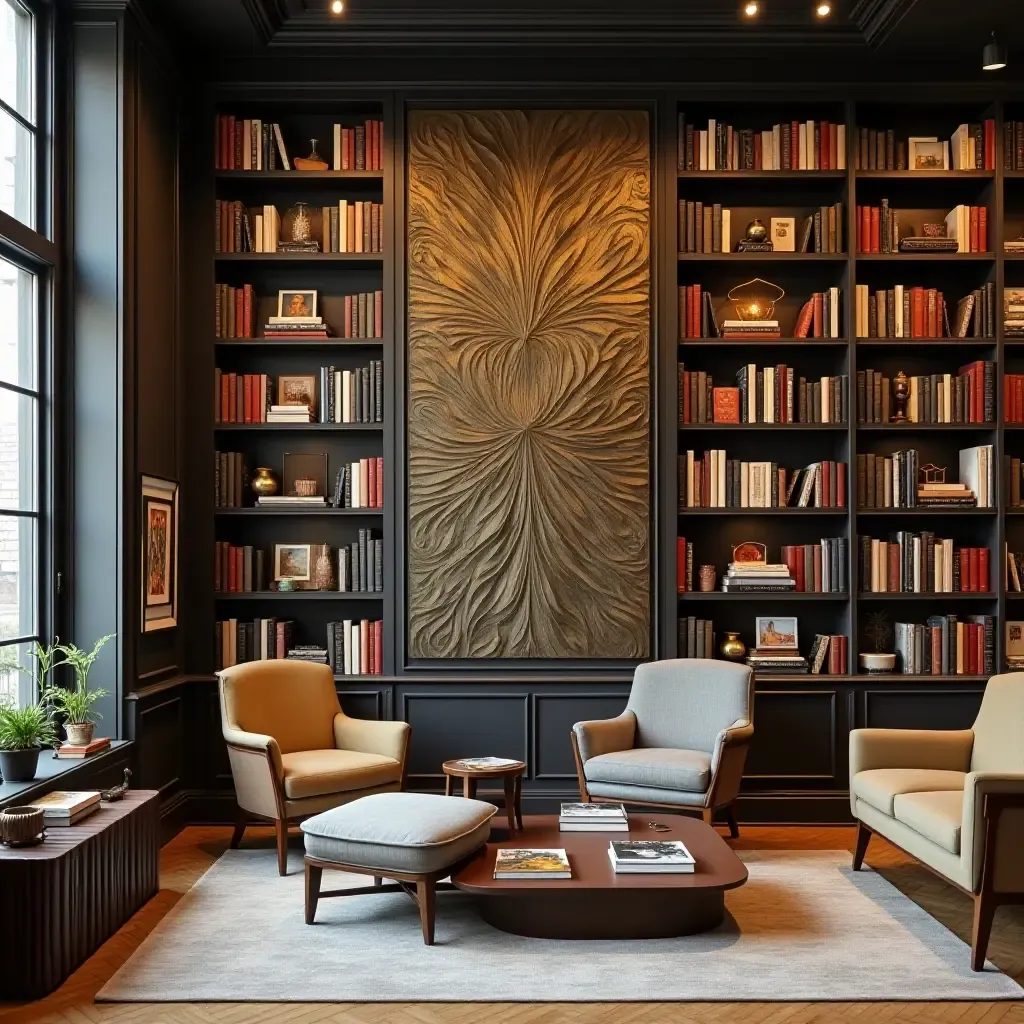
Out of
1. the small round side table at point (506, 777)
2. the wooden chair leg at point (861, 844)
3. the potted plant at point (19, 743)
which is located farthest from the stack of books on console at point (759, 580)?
the potted plant at point (19, 743)

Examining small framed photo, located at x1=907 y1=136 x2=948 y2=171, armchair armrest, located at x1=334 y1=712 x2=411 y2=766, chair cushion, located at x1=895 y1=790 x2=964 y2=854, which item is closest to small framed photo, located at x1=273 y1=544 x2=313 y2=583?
armchair armrest, located at x1=334 y1=712 x2=411 y2=766

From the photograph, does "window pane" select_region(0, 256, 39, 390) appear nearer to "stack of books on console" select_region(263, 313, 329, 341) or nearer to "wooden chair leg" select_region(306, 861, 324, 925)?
"stack of books on console" select_region(263, 313, 329, 341)

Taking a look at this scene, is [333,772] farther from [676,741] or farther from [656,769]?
[676,741]

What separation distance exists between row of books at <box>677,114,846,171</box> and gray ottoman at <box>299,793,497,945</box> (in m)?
3.65

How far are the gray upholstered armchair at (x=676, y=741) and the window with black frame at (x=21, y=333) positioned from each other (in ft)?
8.24

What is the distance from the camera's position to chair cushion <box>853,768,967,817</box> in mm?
4539

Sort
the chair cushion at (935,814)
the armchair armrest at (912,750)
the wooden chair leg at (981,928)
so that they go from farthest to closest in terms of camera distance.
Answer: the armchair armrest at (912,750)
the chair cushion at (935,814)
the wooden chair leg at (981,928)

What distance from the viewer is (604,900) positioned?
390 centimetres

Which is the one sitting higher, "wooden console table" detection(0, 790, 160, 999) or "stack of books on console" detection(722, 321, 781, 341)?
"stack of books on console" detection(722, 321, 781, 341)

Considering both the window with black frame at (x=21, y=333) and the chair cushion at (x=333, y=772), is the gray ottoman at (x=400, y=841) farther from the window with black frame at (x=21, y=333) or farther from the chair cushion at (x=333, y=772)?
the window with black frame at (x=21, y=333)

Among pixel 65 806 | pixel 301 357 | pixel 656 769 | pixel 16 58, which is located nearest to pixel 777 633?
pixel 656 769

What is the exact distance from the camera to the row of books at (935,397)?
230 inches

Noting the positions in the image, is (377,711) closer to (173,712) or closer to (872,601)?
(173,712)

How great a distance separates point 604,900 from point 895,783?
1.47 m
